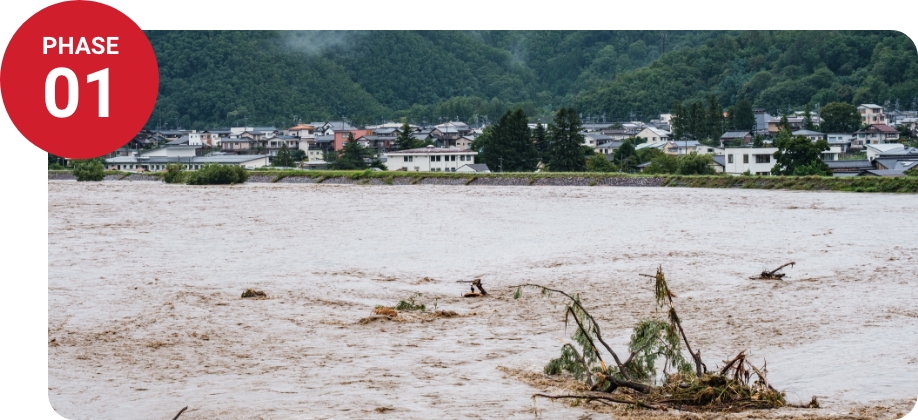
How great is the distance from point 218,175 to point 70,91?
1428 cm

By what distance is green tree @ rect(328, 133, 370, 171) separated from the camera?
18422mm

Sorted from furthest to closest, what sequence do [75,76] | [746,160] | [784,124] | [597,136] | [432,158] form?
[432,158] → [597,136] → [746,160] → [784,124] → [75,76]

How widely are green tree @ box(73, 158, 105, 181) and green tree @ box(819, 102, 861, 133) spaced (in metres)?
8.95

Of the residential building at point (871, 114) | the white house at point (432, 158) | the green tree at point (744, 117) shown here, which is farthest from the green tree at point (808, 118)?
the white house at point (432, 158)

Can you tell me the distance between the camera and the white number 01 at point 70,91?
2775mm

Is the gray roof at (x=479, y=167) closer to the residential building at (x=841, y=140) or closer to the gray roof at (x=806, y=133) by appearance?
the gray roof at (x=806, y=133)

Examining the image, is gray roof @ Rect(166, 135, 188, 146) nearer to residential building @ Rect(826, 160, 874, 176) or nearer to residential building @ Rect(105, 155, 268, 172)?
residential building @ Rect(105, 155, 268, 172)

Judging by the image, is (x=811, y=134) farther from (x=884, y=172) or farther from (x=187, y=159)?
(x=187, y=159)

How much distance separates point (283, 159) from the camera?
1689 cm

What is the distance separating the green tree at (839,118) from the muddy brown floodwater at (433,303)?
1.33 m

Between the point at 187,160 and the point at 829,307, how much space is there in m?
10.1

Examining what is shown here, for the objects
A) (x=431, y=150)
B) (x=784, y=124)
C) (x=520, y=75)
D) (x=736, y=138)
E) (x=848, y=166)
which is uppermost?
(x=520, y=75)

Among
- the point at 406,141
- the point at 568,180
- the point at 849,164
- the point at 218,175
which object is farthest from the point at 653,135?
the point at 218,175

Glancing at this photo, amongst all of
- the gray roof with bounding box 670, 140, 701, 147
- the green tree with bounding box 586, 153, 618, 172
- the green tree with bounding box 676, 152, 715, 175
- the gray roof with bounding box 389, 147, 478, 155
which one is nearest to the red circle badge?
the green tree with bounding box 676, 152, 715, 175
